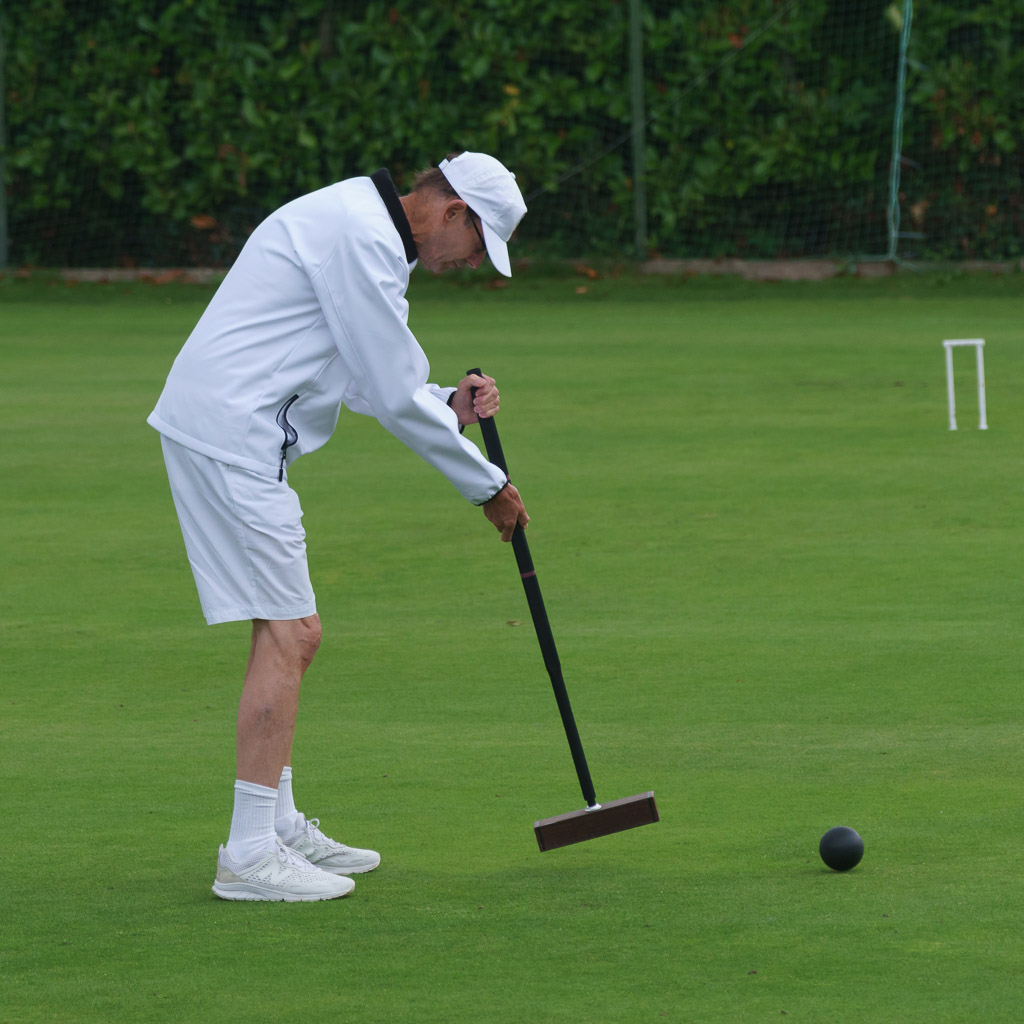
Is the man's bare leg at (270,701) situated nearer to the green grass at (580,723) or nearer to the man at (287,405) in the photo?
the man at (287,405)

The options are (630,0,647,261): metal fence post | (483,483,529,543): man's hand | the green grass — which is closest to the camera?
the green grass

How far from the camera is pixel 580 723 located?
17.1 ft

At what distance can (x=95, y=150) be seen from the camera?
60.7 ft

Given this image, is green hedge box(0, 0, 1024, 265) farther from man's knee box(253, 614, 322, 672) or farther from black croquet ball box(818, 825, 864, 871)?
man's knee box(253, 614, 322, 672)

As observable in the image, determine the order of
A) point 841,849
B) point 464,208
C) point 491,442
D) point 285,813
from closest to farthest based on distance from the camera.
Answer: point 841,849 < point 464,208 < point 285,813 < point 491,442

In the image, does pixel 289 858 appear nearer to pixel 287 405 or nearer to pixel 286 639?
pixel 286 639

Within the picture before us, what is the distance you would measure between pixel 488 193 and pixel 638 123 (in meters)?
14.1

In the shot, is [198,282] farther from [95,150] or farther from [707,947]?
[707,947]

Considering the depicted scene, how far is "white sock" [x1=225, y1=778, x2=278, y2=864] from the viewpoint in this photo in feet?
12.9

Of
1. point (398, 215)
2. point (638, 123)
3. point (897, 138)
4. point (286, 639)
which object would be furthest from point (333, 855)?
point (638, 123)

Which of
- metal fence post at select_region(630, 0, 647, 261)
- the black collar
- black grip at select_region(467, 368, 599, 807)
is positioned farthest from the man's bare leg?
metal fence post at select_region(630, 0, 647, 261)

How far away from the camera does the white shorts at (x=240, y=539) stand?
3.93 m

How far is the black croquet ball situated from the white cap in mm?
1372

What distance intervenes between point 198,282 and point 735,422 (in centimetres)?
922
